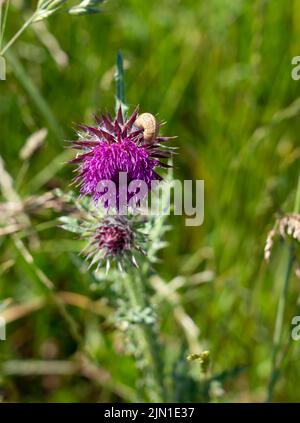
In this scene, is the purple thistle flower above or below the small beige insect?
below

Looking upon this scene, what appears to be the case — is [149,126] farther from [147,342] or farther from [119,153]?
[147,342]

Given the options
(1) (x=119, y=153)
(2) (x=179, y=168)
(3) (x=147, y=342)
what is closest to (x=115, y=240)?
(1) (x=119, y=153)

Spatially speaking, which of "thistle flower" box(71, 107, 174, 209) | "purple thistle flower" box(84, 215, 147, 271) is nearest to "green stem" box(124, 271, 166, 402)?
"purple thistle flower" box(84, 215, 147, 271)

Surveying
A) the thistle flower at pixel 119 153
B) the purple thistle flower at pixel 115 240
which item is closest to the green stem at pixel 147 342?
the purple thistle flower at pixel 115 240

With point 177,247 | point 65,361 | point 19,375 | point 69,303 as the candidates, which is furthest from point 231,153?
point 19,375

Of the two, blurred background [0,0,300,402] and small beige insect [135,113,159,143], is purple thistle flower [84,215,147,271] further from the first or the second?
blurred background [0,0,300,402]

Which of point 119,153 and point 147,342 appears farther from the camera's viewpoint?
point 147,342
